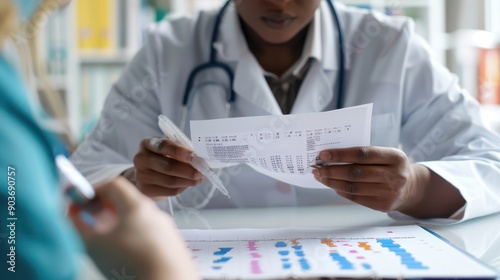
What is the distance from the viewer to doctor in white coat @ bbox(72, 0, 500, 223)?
3.28 ft

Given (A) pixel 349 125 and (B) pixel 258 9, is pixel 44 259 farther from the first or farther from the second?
(B) pixel 258 9

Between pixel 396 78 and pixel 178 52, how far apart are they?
44 cm

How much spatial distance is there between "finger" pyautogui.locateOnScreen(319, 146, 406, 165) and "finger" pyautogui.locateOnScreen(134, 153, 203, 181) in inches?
7.8

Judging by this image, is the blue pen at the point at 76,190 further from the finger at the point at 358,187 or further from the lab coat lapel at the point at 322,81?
the lab coat lapel at the point at 322,81

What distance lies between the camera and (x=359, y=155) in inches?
28.1

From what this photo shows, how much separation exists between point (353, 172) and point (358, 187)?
0.11 feet

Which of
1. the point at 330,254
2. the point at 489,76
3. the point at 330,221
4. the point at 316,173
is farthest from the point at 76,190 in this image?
the point at 489,76

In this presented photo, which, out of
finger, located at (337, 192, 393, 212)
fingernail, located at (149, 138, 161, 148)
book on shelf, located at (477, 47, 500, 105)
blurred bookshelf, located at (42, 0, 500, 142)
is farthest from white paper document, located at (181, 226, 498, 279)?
blurred bookshelf, located at (42, 0, 500, 142)

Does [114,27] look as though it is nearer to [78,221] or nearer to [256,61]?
[256,61]

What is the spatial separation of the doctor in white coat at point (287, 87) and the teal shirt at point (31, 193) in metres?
0.60

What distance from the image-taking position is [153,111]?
1137 mm

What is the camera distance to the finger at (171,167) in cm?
81

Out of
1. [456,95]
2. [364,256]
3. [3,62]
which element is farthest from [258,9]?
[3,62]

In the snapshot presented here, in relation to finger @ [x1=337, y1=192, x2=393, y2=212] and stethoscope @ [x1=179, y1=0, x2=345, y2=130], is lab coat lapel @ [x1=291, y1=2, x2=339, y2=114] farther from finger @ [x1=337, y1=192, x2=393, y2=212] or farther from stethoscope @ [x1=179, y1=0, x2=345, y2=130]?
finger @ [x1=337, y1=192, x2=393, y2=212]
